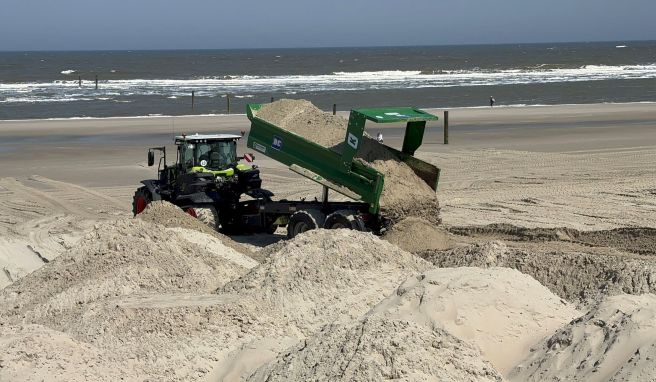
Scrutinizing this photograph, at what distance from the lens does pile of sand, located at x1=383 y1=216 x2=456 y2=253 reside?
45.9ft

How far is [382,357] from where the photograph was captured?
655 centimetres

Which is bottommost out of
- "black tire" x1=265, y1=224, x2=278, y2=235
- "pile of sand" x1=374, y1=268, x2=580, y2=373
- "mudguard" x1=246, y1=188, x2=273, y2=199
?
"black tire" x1=265, y1=224, x2=278, y2=235

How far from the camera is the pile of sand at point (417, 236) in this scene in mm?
13977

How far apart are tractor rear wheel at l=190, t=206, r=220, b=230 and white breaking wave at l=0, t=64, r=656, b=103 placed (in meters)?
33.5

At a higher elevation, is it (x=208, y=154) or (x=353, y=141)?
(x=353, y=141)

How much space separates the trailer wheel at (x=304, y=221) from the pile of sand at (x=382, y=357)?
24.5 ft

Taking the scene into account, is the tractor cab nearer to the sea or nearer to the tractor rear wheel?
the tractor rear wheel

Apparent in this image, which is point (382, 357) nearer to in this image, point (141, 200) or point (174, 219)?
point (174, 219)

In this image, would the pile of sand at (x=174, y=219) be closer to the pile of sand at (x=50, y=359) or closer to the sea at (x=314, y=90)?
the pile of sand at (x=50, y=359)

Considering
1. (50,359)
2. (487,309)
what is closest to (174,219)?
(50,359)

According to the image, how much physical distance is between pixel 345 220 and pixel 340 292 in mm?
4612

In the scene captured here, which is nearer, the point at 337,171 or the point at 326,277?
the point at 326,277

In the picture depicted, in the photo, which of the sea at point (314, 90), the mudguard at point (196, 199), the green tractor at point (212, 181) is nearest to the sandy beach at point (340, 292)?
the green tractor at point (212, 181)

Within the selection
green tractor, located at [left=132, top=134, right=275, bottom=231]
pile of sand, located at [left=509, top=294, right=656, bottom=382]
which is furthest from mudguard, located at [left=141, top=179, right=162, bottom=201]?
pile of sand, located at [left=509, top=294, right=656, bottom=382]
